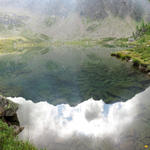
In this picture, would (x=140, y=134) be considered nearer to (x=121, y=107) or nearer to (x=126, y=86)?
(x=121, y=107)

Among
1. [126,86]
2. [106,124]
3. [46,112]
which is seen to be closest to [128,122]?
[106,124]

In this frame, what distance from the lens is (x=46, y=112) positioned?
66.7 feet

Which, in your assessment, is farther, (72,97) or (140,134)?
(72,97)

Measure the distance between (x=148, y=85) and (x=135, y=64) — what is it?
2222 centimetres

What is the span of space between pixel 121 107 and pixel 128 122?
16.3 feet

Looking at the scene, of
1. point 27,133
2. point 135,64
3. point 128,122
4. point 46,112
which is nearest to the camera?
point 27,133

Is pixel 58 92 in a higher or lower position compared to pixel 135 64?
lower

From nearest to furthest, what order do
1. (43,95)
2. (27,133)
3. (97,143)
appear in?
1. (97,143)
2. (27,133)
3. (43,95)

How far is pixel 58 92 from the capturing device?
1235 inches

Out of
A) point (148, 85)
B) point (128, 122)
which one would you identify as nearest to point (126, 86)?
point (148, 85)

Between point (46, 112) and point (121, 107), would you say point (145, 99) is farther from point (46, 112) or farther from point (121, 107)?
point (46, 112)

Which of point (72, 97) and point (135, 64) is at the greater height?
point (135, 64)

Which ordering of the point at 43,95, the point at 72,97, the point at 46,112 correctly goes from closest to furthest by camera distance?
the point at 46,112, the point at 72,97, the point at 43,95

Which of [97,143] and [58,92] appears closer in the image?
[97,143]
